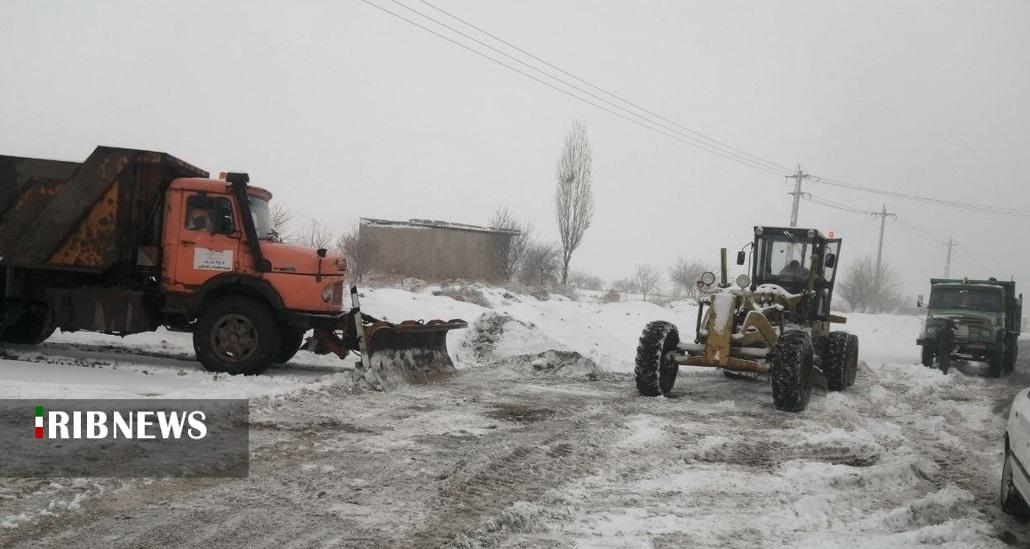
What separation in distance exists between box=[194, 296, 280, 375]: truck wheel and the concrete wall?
30.0 meters

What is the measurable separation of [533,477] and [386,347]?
16.7ft

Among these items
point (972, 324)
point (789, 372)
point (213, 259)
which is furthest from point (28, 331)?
point (972, 324)

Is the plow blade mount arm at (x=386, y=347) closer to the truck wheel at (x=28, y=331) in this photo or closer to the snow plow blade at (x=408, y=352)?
the snow plow blade at (x=408, y=352)

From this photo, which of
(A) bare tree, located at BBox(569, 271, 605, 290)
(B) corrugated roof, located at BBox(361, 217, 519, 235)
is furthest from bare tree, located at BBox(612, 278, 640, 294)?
(B) corrugated roof, located at BBox(361, 217, 519, 235)

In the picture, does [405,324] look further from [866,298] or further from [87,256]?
[866,298]

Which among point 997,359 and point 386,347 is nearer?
point 386,347

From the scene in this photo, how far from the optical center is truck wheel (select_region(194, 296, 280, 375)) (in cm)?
1018

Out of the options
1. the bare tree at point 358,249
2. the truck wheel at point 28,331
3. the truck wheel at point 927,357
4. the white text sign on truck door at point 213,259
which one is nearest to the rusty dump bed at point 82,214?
the white text sign on truck door at point 213,259

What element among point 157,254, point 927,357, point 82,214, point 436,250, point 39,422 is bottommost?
point 39,422

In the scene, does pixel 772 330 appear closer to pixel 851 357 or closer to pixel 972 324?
pixel 851 357

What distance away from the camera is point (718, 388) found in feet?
41.3

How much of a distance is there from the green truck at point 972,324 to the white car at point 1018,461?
47.0ft

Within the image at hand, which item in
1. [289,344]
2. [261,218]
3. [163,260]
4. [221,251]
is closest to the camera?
[221,251]

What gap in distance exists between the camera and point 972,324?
62.3 ft
